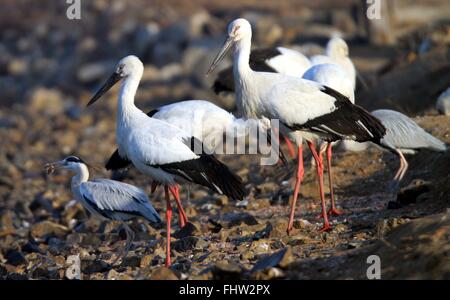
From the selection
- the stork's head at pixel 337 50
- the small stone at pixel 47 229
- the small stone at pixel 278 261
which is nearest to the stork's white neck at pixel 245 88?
the small stone at pixel 278 261

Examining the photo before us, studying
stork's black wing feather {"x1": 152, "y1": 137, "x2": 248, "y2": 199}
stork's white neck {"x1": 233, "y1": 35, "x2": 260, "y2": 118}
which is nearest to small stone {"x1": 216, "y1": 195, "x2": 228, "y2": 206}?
stork's white neck {"x1": 233, "y1": 35, "x2": 260, "y2": 118}

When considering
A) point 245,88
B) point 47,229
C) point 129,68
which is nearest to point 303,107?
point 245,88

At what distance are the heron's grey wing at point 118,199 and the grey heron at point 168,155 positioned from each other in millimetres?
225

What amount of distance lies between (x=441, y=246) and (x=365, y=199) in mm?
3920

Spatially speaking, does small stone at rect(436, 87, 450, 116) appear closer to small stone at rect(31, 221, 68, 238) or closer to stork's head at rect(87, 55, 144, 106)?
stork's head at rect(87, 55, 144, 106)

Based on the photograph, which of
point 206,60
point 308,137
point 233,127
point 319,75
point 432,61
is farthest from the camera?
point 206,60

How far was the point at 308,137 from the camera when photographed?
9.57 m

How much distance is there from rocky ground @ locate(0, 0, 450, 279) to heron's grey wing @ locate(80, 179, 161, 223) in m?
0.39

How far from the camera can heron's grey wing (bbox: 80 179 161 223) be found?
8719mm

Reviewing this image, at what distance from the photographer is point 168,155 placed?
882 centimetres

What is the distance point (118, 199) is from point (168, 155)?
0.60 metres
